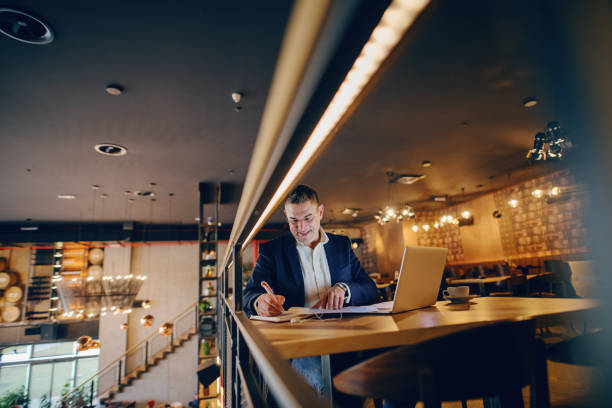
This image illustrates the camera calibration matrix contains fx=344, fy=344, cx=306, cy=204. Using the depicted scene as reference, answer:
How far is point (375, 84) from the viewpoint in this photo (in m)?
0.51

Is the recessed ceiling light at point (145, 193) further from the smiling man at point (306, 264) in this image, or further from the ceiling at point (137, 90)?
the smiling man at point (306, 264)

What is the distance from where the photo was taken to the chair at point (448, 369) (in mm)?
715

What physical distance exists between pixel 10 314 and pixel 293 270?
1266 cm

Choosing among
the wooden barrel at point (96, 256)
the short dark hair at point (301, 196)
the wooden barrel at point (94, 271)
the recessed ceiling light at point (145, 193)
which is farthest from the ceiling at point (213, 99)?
the wooden barrel at point (94, 271)

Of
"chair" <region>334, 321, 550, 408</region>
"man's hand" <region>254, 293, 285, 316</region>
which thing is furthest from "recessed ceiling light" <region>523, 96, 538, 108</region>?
"chair" <region>334, 321, 550, 408</region>

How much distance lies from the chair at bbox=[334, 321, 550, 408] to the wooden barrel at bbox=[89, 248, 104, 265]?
12.7 m

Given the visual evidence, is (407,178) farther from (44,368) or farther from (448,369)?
(44,368)

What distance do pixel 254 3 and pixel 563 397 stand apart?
3.76 meters

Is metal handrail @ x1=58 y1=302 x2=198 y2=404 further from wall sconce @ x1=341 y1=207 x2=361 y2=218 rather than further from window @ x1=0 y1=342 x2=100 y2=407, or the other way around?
wall sconce @ x1=341 y1=207 x2=361 y2=218

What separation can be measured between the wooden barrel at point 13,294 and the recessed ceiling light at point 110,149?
28.9 feet

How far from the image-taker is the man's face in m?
2.12

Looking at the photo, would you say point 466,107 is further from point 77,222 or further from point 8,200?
point 77,222

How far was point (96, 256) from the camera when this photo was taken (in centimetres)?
1132

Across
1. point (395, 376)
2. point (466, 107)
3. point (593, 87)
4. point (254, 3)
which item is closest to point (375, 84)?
point (593, 87)
